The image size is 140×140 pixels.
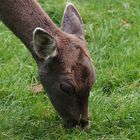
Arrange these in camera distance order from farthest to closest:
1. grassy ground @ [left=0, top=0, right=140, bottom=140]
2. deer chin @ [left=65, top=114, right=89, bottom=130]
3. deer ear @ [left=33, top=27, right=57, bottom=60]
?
grassy ground @ [left=0, top=0, right=140, bottom=140], deer chin @ [left=65, top=114, right=89, bottom=130], deer ear @ [left=33, top=27, right=57, bottom=60]

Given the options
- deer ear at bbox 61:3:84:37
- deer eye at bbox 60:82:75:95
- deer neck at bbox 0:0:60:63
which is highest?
deer neck at bbox 0:0:60:63

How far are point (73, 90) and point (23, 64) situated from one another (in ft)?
6.96

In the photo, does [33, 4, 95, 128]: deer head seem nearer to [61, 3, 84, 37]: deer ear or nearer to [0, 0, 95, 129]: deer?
[0, 0, 95, 129]: deer

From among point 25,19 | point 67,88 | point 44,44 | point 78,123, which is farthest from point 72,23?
point 78,123

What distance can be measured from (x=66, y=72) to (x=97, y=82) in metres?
1.58

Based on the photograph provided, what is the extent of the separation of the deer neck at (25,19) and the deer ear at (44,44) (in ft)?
0.60

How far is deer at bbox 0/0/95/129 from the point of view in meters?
6.67

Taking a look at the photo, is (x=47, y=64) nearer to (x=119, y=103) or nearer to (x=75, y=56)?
(x=75, y=56)

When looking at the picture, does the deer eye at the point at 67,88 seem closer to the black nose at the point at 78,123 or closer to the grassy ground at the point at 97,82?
the black nose at the point at 78,123

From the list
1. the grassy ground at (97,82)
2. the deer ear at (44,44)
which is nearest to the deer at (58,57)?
the deer ear at (44,44)

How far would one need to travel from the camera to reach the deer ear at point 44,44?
659 cm

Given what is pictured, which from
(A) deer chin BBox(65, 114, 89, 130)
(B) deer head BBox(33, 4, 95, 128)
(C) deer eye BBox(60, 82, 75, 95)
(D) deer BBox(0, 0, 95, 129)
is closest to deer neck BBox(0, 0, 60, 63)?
(D) deer BBox(0, 0, 95, 129)

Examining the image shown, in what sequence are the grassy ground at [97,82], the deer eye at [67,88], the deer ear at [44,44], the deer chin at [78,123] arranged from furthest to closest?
the grassy ground at [97,82] → the deer chin at [78,123] → the deer eye at [67,88] → the deer ear at [44,44]

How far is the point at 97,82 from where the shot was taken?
27.1ft
